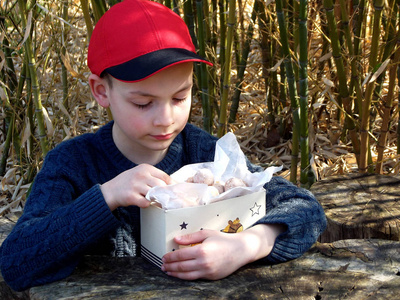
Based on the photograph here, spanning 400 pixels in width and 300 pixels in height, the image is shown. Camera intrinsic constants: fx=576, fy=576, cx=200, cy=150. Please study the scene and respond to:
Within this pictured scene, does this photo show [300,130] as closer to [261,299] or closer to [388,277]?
[388,277]

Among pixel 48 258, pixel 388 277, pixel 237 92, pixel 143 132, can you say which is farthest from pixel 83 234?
pixel 237 92

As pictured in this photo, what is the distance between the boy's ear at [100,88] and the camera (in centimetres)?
115

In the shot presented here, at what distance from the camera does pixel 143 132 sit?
1.08 metres

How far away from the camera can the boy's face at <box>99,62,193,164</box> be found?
105 cm

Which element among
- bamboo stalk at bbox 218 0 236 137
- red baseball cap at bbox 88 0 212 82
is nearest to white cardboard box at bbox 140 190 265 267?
red baseball cap at bbox 88 0 212 82

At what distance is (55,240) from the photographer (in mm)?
1003

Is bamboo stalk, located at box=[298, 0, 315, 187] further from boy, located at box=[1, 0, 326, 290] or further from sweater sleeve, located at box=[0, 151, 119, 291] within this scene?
sweater sleeve, located at box=[0, 151, 119, 291]

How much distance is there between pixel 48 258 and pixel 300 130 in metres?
0.86

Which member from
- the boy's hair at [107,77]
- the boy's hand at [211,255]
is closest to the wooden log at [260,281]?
the boy's hand at [211,255]

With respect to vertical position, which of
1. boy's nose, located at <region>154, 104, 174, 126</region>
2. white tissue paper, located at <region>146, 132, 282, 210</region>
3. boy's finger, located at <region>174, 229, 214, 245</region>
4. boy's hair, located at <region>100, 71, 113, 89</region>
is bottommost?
boy's finger, located at <region>174, 229, 214, 245</region>

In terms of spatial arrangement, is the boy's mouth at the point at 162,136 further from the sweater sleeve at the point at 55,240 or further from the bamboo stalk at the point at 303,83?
the bamboo stalk at the point at 303,83

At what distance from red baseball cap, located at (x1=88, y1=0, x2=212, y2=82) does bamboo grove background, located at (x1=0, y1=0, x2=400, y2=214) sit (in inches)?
19.9

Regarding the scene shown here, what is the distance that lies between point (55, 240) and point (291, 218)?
1.44ft

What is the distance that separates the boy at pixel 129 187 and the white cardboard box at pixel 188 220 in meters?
0.02
